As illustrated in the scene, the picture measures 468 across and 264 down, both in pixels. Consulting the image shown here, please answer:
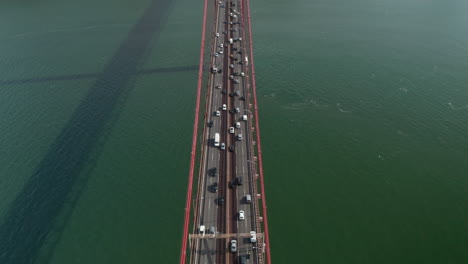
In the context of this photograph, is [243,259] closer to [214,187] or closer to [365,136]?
[214,187]

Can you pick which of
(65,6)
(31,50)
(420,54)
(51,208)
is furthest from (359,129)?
(65,6)

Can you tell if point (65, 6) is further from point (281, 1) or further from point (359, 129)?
point (359, 129)

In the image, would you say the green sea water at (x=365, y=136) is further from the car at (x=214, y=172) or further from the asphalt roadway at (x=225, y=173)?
the car at (x=214, y=172)

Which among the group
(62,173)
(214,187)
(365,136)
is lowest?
(62,173)

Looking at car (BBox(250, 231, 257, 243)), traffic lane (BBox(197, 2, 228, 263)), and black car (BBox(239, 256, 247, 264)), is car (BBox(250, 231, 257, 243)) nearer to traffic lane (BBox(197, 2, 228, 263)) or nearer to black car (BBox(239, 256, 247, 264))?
black car (BBox(239, 256, 247, 264))

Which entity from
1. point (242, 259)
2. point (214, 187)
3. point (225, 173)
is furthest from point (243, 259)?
point (225, 173)

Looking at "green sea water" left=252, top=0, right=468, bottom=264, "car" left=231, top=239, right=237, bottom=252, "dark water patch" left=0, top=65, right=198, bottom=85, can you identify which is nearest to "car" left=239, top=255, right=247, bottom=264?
"car" left=231, top=239, right=237, bottom=252
